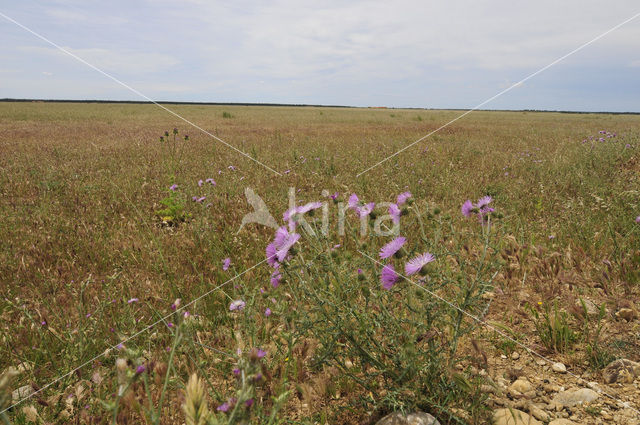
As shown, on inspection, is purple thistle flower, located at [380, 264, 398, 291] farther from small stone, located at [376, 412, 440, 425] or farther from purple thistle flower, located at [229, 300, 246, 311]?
purple thistle flower, located at [229, 300, 246, 311]

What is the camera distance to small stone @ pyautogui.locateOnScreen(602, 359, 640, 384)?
5.40ft

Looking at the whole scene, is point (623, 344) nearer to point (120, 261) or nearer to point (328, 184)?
point (120, 261)

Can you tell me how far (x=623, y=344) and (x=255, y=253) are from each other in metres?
2.46

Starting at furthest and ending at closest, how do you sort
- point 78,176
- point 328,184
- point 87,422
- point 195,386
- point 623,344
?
point 78,176, point 328,184, point 623,344, point 87,422, point 195,386

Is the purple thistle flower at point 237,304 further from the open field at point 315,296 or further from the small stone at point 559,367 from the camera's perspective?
the small stone at point 559,367

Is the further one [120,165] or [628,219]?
[120,165]

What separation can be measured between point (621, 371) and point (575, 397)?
285mm

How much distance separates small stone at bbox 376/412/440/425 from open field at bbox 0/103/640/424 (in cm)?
6

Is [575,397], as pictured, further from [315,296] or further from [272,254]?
[272,254]

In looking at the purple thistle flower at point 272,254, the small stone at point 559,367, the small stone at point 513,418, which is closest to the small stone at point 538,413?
the small stone at point 513,418

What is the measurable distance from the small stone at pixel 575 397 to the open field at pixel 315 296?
0.05 meters

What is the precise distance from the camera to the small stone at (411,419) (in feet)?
4.66

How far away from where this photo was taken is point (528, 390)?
1655mm

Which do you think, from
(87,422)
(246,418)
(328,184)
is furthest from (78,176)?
(246,418)
